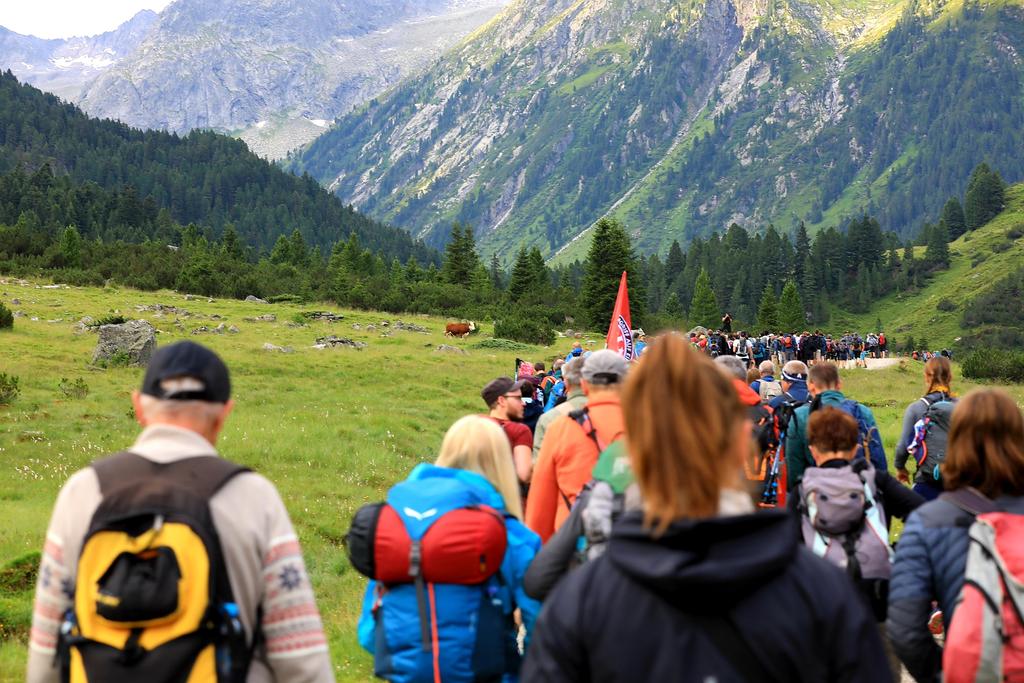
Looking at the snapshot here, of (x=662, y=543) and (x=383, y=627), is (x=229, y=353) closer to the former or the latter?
(x=383, y=627)

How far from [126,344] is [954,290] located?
449 ft

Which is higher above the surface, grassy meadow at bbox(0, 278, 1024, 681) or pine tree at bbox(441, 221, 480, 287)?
pine tree at bbox(441, 221, 480, 287)

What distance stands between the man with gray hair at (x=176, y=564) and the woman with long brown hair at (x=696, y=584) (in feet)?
3.83

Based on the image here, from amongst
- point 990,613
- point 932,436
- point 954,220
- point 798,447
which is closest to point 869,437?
point 798,447

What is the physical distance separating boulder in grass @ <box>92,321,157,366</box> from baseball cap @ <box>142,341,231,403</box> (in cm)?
2381

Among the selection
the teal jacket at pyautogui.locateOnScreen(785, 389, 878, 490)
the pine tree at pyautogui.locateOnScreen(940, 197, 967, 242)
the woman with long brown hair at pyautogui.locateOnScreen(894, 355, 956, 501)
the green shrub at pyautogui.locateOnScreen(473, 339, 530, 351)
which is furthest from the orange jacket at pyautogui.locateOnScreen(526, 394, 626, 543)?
the pine tree at pyautogui.locateOnScreen(940, 197, 967, 242)

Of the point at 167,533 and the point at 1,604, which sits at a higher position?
the point at 167,533

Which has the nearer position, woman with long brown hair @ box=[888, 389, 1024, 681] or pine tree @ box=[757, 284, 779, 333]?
woman with long brown hair @ box=[888, 389, 1024, 681]

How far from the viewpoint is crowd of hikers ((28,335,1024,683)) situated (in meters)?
2.70

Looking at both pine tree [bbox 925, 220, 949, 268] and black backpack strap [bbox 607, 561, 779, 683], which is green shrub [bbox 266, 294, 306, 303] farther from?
pine tree [bbox 925, 220, 949, 268]

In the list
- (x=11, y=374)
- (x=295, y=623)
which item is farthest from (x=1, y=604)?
(x=11, y=374)

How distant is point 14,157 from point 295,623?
569 feet

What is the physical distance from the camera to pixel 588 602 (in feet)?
9.21

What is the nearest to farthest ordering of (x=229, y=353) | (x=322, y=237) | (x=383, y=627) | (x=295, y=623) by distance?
(x=295, y=623) → (x=383, y=627) → (x=229, y=353) → (x=322, y=237)
